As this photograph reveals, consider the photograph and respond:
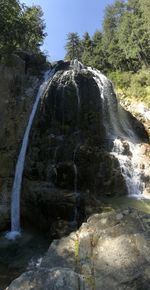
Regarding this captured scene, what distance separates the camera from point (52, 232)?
14125 millimetres

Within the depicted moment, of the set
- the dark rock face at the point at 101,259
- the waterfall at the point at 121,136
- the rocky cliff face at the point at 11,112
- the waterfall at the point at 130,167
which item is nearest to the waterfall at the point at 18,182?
the rocky cliff face at the point at 11,112

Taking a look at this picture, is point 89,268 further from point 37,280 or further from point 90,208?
point 90,208

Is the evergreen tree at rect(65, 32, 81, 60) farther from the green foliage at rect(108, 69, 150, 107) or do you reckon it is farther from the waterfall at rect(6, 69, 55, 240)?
the waterfall at rect(6, 69, 55, 240)

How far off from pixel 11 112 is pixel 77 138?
4314 mm

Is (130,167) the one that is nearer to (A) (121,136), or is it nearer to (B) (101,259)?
(A) (121,136)

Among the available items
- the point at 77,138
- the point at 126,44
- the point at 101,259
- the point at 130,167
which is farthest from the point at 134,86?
the point at 101,259

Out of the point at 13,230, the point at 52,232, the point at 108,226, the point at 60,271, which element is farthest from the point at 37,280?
the point at 13,230

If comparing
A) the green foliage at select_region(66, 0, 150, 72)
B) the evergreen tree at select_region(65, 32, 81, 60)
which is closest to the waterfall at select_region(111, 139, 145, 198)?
the green foliage at select_region(66, 0, 150, 72)

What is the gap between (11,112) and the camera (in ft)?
62.0

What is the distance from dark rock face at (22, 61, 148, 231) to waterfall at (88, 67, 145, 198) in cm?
6

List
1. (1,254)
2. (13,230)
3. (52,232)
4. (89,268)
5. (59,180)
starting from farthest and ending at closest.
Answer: (59,180) < (13,230) < (52,232) < (1,254) < (89,268)

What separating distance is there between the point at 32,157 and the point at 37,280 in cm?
1354

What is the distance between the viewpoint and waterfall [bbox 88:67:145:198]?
55.2 ft

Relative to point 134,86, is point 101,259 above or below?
below
